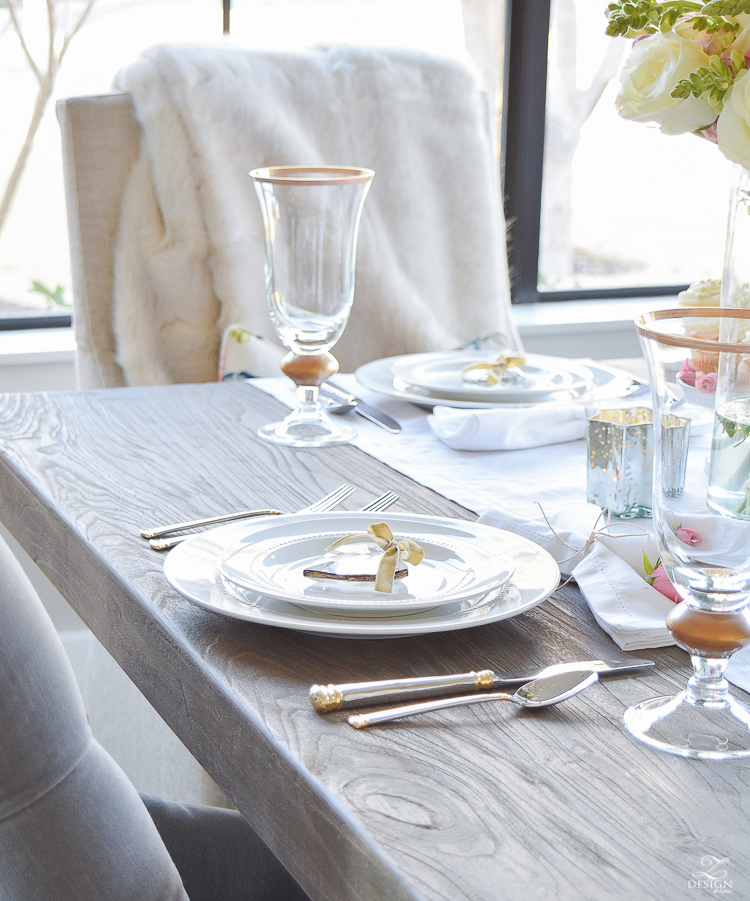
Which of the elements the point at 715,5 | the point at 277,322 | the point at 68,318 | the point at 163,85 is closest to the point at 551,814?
the point at 715,5

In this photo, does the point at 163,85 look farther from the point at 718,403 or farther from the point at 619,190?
the point at 619,190

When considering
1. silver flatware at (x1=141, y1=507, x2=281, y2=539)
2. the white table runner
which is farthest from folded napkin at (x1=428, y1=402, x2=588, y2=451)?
silver flatware at (x1=141, y1=507, x2=281, y2=539)

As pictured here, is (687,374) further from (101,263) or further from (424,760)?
(101,263)

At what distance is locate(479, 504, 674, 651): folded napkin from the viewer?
0.65m

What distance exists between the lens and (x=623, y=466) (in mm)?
887

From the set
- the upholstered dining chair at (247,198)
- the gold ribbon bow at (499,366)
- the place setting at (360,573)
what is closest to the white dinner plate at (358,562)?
the place setting at (360,573)

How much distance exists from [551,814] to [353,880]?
3.5 inches

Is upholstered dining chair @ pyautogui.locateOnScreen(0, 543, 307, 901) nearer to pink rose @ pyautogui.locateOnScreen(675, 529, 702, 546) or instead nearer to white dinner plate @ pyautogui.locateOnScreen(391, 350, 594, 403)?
pink rose @ pyautogui.locateOnScreen(675, 529, 702, 546)

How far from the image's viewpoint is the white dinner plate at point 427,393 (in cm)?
119

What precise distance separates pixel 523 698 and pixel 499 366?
0.73 m

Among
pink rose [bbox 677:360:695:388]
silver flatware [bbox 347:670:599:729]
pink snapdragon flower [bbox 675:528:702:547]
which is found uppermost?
pink rose [bbox 677:360:695:388]

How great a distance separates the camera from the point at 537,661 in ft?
2.04

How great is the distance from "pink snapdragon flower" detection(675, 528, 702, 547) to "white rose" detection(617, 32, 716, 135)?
26 cm

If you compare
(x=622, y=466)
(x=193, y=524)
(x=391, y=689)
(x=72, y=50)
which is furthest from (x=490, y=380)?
(x=72, y=50)
